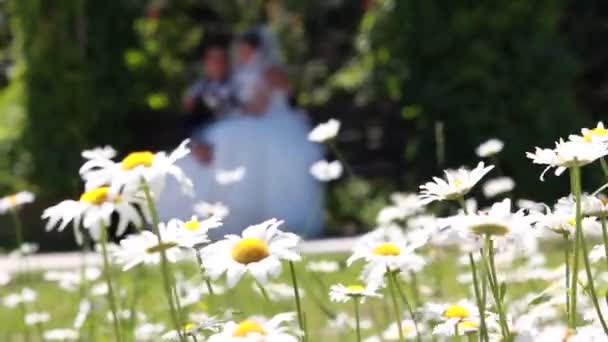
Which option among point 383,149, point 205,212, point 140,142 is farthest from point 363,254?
point 140,142

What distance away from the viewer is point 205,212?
2.61 m

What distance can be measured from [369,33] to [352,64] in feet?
4.25

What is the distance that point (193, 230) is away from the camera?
153 cm

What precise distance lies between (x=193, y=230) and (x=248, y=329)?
24 centimetres

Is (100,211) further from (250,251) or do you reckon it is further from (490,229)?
(490,229)

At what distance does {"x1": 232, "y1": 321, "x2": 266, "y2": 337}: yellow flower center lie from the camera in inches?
51.2

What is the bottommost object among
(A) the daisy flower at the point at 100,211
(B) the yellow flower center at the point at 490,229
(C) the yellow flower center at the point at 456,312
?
(C) the yellow flower center at the point at 456,312

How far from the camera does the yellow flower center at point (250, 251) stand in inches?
58.8

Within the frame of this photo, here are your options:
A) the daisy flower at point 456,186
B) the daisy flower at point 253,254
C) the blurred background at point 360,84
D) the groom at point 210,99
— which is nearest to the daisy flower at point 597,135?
the daisy flower at point 456,186

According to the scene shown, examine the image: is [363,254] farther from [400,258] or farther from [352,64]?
[352,64]

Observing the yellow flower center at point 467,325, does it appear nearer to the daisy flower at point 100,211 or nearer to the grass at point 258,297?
the daisy flower at point 100,211

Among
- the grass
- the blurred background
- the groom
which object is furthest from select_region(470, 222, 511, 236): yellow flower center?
the groom

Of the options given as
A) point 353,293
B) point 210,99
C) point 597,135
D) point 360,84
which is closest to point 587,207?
point 597,135

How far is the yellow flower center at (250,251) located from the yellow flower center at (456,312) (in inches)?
11.3
